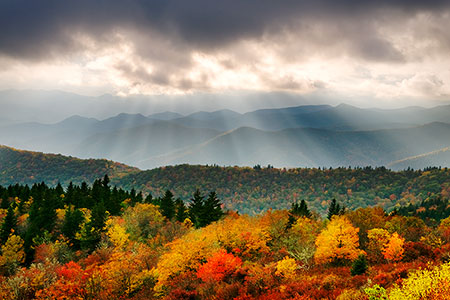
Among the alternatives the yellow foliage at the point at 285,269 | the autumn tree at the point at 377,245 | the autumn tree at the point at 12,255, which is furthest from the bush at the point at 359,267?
the autumn tree at the point at 12,255

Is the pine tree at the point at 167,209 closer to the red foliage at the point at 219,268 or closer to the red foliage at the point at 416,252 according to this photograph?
the red foliage at the point at 219,268

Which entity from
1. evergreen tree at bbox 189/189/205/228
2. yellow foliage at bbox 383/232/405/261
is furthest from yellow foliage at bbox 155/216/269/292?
evergreen tree at bbox 189/189/205/228

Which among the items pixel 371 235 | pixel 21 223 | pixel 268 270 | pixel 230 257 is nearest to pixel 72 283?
pixel 230 257

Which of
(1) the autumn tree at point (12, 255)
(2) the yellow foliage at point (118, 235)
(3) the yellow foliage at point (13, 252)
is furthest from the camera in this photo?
(2) the yellow foliage at point (118, 235)

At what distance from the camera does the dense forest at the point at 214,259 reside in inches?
1471

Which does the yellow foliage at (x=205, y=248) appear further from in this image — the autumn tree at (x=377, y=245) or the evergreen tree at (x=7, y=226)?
the evergreen tree at (x=7, y=226)

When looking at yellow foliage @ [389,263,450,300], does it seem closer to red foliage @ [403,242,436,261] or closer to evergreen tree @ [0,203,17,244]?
red foliage @ [403,242,436,261]

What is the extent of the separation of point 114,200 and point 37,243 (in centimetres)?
3234

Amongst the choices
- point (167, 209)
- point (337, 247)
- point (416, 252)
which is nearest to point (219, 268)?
point (337, 247)

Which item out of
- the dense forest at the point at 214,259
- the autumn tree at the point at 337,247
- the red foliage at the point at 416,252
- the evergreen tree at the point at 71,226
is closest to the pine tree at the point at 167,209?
the dense forest at the point at 214,259

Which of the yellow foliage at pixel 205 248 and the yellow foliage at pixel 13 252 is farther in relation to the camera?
the yellow foliage at pixel 13 252

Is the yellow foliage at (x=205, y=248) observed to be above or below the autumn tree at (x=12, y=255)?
above

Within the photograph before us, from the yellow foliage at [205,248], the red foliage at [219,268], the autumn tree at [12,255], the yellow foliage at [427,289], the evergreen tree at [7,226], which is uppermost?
the yellow foliage at [427,289]

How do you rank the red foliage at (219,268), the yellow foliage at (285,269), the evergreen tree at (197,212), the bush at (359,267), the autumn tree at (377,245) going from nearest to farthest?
the bush at (359,267) < the yellow foliage at (285,269) < the red foliage at (219,268) < the autumn tree at (377,245) < the evergreen tree at (197,212)
